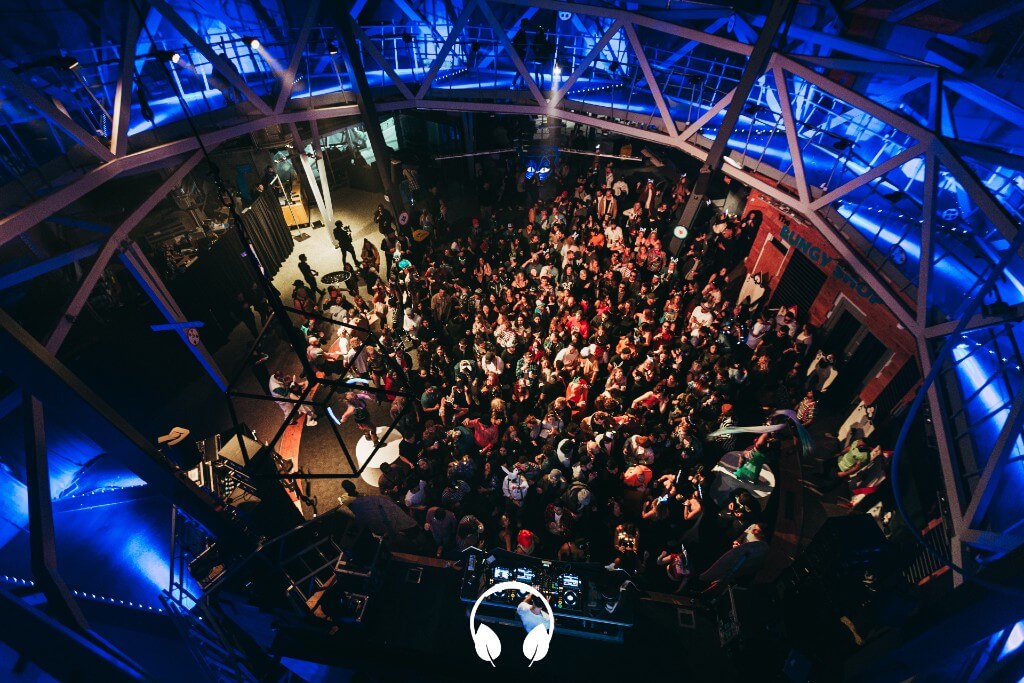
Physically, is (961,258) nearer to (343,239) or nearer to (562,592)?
(562,592)

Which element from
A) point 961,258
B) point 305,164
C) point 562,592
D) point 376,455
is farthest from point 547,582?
point 305,164

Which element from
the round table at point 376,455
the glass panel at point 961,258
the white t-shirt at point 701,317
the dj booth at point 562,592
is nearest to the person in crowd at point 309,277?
the round table at point 376,455

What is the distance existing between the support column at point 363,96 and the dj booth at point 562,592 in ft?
31.8

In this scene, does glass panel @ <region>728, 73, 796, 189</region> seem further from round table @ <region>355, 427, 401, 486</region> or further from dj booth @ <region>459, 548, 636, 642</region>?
round table @ <region>355, 427, 401, 486</region>

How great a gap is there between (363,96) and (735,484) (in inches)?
436

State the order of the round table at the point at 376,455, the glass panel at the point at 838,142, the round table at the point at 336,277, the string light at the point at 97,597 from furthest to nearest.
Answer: the round table at the point at 336,277 < the round table at the point at 376,455 < the glass panel at the point at 838,142 < the string light at the point at 97,597

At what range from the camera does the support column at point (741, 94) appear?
23.3 ft

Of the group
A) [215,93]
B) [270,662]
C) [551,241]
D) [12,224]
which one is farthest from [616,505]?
[215,93]

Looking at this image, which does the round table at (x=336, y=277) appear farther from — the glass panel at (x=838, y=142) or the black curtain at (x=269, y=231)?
the glass panel at (x=838, y=142)

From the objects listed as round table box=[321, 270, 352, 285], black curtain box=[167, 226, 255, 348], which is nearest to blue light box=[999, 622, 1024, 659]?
round table box=[321, 270, 352, 285]

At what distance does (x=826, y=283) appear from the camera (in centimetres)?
957

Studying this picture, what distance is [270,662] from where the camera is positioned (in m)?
5.71

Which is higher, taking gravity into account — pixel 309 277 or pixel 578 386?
pixel 309 277

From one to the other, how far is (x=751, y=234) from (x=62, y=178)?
44.2 ft
